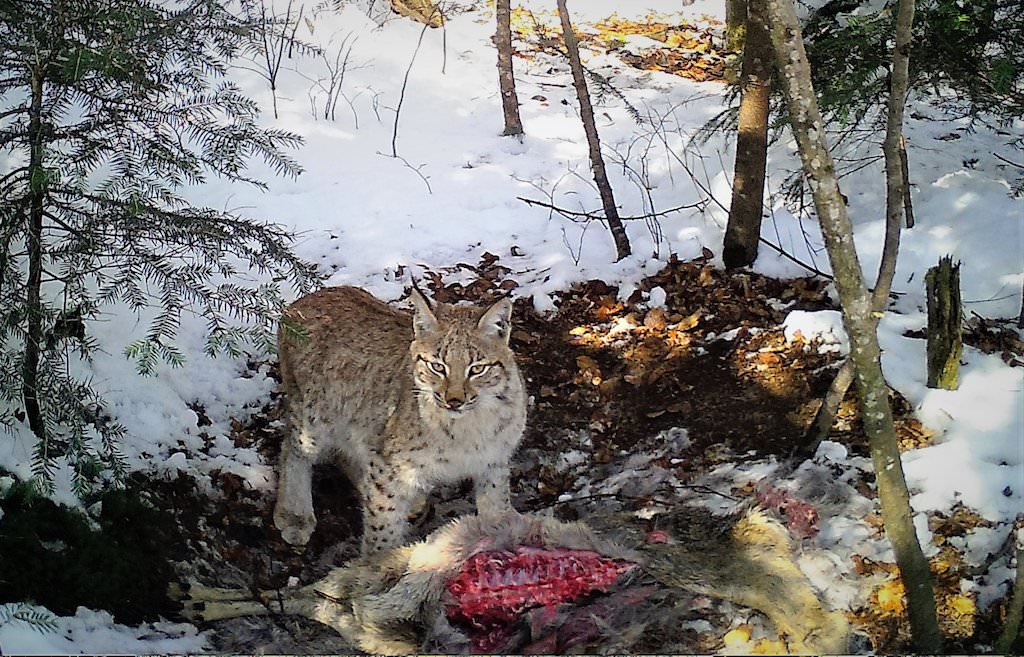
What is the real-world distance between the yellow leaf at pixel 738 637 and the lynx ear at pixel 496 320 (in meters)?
1.72

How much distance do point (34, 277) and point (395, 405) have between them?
148 cm

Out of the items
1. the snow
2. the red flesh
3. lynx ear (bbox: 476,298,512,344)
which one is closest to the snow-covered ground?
the snow

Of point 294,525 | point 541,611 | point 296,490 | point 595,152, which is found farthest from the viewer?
point 595,152

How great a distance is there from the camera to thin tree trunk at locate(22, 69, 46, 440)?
10.0 feet

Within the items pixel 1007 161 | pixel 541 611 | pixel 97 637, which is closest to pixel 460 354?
pixel 541 611

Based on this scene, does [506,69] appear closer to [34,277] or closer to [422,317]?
[422,317]

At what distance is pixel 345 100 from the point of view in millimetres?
7543

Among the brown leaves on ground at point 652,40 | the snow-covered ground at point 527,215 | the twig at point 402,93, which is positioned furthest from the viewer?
the brown leaves on ground at point 652,40

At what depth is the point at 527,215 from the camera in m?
6.55

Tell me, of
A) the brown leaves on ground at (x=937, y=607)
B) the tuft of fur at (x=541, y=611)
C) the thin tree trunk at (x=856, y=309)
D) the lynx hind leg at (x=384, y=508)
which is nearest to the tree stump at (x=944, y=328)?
the brown leaves on ground at (x=937, y=607)

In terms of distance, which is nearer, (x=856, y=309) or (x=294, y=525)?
(x=856, y=309)

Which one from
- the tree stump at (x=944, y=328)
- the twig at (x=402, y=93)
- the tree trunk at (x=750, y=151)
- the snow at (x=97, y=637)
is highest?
the twig at (x=402, y=93)

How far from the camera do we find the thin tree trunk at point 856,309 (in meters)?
2.67

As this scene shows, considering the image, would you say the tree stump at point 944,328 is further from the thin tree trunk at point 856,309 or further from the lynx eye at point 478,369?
the lynx eye at point 478,369
